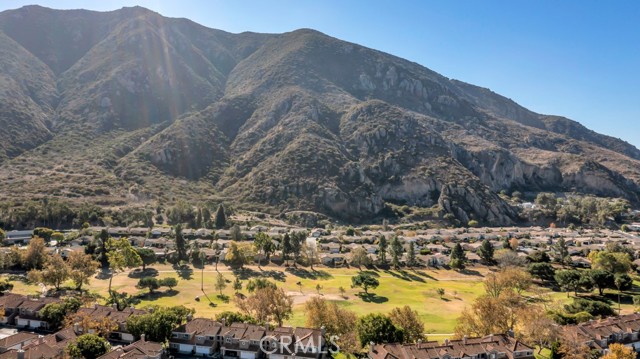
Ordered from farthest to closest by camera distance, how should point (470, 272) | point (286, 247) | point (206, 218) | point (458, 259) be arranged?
point (206, 218) → point (458, 259) → point (286, 247) → point (470, 272)

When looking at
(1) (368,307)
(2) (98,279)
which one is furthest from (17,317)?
(1) (368,307)

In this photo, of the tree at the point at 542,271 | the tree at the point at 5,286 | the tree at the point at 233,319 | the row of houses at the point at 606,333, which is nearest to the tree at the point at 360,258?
the tree at the point at 542,271

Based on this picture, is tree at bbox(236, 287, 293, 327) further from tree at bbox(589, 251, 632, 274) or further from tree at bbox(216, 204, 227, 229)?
tree at bbox(216, 204, 227, 229)

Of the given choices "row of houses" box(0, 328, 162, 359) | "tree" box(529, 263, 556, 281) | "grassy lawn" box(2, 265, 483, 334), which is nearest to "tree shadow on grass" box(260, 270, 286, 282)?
"grassy lawn" box(2, 265, 483, 334)

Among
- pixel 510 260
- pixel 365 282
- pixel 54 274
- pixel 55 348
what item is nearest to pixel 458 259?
pixel 510 260

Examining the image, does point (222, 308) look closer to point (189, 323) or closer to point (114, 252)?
point (189, 323)

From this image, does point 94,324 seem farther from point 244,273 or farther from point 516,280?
point 516,280

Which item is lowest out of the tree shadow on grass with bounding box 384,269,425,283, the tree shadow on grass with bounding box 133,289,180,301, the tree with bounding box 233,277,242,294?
the tree shadow on grass with bounding box 133,289,180,301

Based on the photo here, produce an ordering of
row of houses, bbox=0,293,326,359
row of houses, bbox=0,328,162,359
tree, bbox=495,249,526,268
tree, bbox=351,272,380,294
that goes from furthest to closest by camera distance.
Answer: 1. tree, bbox=495,249,526,268
2. tree, bbox=351,272,380,294
3. row of houses, bbox=0,293,326,359
4. row of houses, bbox=0,328,162,359
